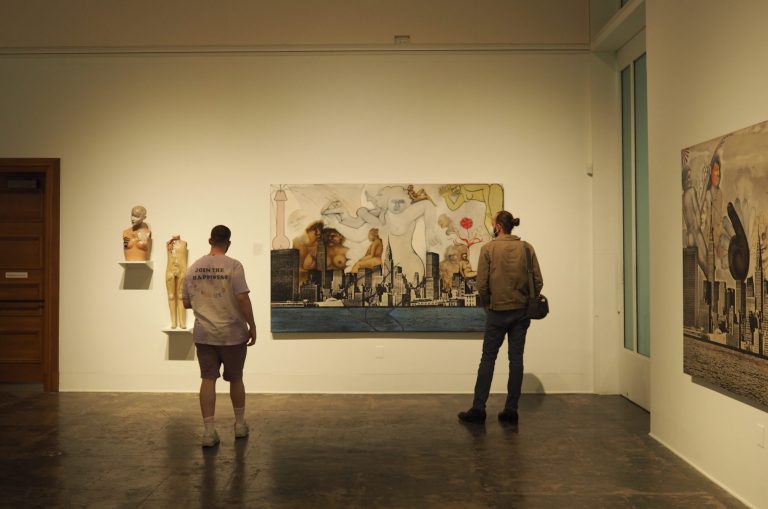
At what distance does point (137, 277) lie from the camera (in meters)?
7.88

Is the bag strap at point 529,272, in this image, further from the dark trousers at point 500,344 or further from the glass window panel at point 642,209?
the glass window panel at point 642,209

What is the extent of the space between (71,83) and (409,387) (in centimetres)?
464

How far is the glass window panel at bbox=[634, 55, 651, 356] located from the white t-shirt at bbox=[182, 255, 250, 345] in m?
3.71

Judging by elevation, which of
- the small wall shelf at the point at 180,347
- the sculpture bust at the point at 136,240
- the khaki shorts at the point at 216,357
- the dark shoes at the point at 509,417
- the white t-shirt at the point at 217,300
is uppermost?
the sculpture bust at the point at 136,240

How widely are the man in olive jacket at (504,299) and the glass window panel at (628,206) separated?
5.23 ft

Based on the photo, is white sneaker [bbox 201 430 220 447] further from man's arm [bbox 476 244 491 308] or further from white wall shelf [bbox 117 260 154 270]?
white wall shelf [bbox 117 260 154 270]

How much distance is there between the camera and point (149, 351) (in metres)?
7.83

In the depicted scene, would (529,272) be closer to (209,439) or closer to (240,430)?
(240,430)

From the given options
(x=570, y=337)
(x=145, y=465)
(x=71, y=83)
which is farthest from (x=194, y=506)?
(x=71, y=83)

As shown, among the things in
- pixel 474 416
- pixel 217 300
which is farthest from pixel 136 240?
pixel 474 416

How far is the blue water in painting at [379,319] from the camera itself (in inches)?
303

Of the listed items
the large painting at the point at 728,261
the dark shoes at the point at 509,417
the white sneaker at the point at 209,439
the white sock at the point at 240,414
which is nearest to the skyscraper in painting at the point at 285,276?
the white sock at the point at 240,414

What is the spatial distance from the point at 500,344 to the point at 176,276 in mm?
3324

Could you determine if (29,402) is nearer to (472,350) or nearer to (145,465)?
(145,465)
